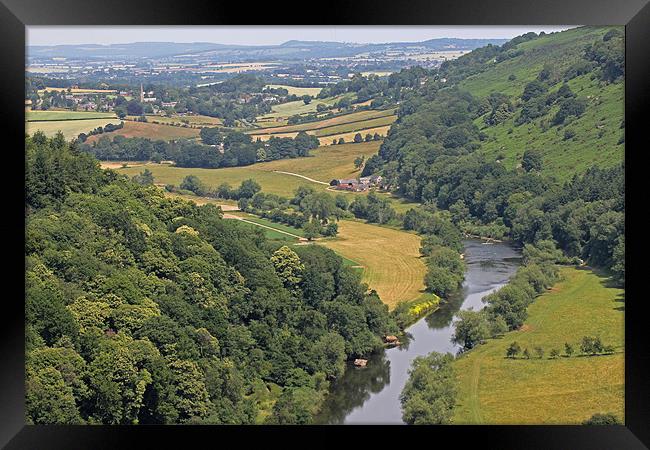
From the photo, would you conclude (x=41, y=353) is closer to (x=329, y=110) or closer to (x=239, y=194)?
(x=239, y=194)

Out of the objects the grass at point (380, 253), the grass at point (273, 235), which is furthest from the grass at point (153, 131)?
the grass at point (273, 235)

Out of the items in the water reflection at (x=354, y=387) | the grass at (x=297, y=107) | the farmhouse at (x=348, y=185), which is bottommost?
the water reflection at (x=354, y=387)

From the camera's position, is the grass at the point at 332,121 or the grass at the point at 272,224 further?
the grass at the point at 332,121

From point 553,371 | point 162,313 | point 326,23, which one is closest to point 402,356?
point 553,371

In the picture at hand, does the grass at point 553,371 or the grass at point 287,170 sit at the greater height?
the grass at point 287,170

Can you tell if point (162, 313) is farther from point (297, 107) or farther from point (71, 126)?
point (297, 107)

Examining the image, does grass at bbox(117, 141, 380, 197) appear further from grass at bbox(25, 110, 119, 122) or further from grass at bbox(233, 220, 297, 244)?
grass at bbox(233, 220, 297, 244)

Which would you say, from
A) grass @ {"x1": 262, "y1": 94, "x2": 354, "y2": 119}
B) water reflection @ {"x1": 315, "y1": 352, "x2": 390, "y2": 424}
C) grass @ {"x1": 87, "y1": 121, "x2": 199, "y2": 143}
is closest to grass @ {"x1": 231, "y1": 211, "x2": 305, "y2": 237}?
grass @ {"x1": 87, "y1": 121, "x2": 199, "y2": 143}

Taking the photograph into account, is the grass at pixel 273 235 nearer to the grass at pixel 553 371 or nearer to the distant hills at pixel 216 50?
the distant hills at pixel 216 50
